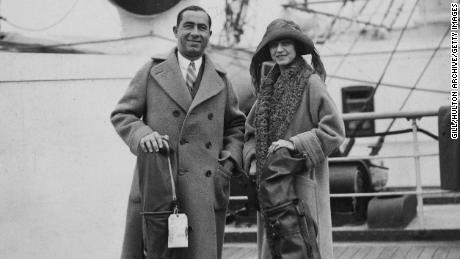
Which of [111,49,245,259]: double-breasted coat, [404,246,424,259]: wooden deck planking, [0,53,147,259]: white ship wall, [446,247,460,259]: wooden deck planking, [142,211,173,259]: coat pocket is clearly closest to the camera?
[142,211,173,259]: coat pocket

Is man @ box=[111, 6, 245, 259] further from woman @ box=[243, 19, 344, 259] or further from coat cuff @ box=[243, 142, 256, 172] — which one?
woman @ box=[243, 19, 344, 259]

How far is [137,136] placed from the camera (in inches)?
94.9

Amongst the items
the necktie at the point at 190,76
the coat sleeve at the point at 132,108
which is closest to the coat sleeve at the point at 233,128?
the necktie at the point at 190,76

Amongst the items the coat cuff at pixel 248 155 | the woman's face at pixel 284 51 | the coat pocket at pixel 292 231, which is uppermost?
the woman's face at pixel 284 51

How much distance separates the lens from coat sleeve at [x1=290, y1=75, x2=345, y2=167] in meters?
2.38

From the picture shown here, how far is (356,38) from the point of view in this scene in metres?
8.23

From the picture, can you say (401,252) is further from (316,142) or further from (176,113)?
(176,113)

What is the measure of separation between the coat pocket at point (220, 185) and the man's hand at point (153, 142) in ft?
0.89

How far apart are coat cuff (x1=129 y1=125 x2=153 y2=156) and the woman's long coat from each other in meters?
0.45

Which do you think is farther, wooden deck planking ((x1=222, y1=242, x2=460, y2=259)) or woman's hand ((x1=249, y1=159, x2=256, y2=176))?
wooden deck planking ((x1=222, y1=242, x2=460, y2=259))

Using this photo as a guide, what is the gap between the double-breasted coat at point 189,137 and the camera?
96.3 inches

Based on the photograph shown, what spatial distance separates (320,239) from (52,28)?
8.30 ft

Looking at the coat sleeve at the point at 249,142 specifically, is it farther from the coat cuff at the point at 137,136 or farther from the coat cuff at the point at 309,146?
the coat cuff at the point at 137,136

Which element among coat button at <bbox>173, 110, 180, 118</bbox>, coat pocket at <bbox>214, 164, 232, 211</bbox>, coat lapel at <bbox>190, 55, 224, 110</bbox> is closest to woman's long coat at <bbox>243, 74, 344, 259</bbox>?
coat pocket at <bbox>214, 164, 232, 211</bbox>
